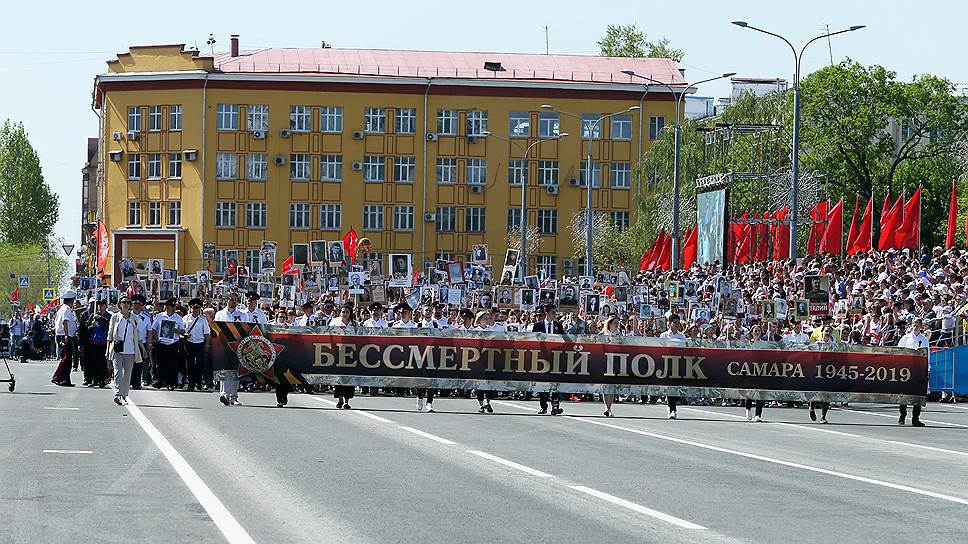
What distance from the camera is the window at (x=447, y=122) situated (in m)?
90.0

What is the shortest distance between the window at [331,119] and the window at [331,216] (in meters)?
4.25

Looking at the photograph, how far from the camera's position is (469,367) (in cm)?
2720

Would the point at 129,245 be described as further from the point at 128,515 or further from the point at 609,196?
the point at 128,515

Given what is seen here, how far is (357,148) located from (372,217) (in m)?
3.87

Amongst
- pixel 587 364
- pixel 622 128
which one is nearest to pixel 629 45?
pixel 622 128

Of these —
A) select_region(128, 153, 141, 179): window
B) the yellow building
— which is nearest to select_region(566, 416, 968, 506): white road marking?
the yellow building

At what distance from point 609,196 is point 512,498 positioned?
79.7 meters

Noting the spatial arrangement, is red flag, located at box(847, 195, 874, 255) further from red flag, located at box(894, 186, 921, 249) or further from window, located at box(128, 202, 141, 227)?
window, located at box(128, 202, 141, 227)

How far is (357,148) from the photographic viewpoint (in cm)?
9031

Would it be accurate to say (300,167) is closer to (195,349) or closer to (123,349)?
(195,349)

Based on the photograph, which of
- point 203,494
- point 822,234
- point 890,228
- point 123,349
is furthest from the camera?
point 822,234

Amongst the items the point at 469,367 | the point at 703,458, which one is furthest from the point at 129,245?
the point at 703,458

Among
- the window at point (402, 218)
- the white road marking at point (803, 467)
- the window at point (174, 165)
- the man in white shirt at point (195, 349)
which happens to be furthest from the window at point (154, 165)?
the white road marking at point (803, 467)

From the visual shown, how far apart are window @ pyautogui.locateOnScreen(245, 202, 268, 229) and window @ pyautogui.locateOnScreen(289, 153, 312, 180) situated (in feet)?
7.55
